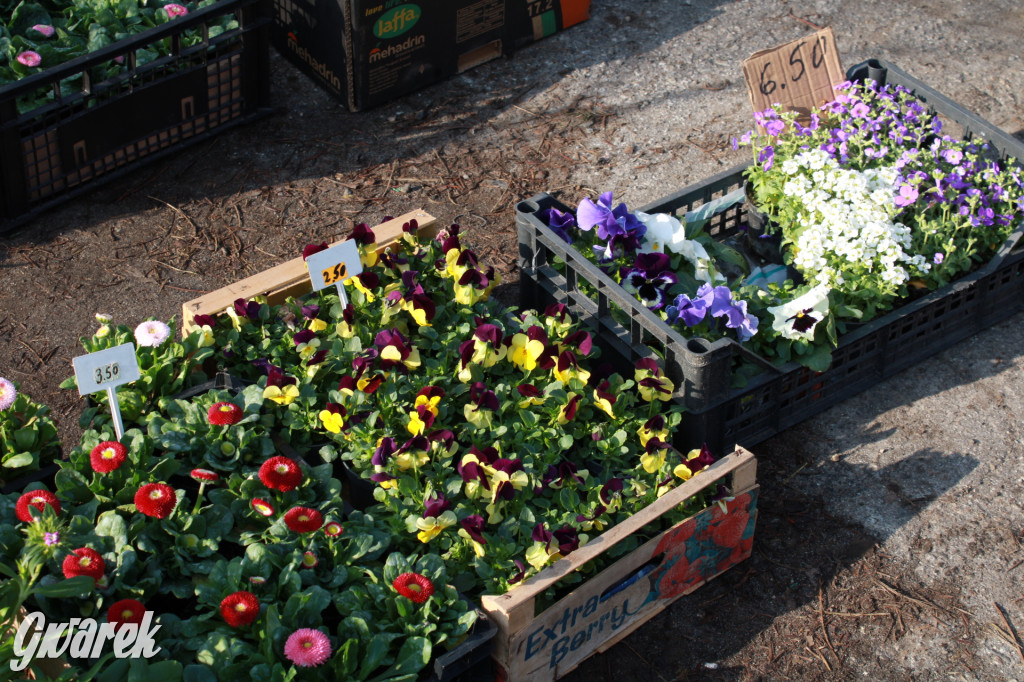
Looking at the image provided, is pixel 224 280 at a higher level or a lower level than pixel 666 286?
lower

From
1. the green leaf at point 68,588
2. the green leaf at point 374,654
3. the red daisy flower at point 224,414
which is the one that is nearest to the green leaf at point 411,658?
the green leaf at point 374,654

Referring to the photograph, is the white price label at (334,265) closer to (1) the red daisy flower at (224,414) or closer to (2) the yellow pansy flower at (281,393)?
(2) the yellow pansy flower at (281,393)

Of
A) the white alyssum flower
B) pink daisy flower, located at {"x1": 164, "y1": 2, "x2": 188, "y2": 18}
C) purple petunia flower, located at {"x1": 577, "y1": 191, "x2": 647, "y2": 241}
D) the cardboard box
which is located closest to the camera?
purple petunia flower, located at {"x1": 577, "y1": 191, "x2": 647, "y2": 241}

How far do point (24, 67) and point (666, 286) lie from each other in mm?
3279

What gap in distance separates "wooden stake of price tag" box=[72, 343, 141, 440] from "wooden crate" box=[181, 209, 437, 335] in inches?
27.3

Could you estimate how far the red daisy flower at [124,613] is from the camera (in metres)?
2.69

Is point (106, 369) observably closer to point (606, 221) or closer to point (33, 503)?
point (33, 503)

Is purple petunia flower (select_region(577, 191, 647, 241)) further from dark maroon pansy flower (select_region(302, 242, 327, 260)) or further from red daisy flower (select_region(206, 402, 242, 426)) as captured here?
red daisy flower (select_region(206, 402, 242, 426))

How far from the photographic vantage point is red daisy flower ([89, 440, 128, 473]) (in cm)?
309

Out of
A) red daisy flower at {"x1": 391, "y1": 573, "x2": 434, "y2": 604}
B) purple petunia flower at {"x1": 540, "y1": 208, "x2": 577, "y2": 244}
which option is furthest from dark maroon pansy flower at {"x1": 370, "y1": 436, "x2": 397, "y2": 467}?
purple petunia flower at {"x1": 540, "y1": 208, "x2": 577, "y2": 244}

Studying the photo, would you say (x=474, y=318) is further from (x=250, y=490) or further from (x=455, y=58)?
(x=455, y=58)

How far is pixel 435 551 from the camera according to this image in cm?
317

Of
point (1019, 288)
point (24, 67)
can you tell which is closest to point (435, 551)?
point (1019, 288)

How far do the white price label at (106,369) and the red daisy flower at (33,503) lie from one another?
0.32 meters
